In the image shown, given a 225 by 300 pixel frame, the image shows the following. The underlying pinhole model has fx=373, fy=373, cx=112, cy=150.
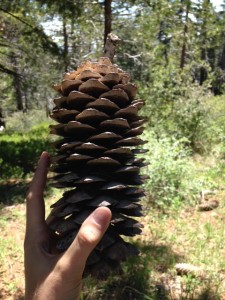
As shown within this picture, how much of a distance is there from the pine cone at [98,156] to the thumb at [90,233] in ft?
0.36

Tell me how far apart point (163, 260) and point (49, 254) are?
2.67 meters

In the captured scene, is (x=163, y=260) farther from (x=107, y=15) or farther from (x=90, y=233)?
(x=107, y=15)

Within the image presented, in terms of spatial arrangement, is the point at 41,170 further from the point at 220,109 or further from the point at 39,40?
the point at 220,109

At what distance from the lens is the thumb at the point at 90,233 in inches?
54.2

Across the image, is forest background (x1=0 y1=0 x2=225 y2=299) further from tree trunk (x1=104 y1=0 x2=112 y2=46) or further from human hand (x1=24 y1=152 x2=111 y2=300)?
human hand (x1=24 y1=152 x2=111 y2=300)

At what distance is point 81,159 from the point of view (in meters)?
1.54

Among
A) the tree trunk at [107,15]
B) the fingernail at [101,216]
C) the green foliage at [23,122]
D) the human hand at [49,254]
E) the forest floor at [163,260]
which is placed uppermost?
the tree trunk at [107,15]

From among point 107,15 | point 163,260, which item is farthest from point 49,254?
point 107,15

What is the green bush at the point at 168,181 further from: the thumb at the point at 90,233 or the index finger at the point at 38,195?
the thumb at the point at 90,233

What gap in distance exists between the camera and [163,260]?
13.3ft

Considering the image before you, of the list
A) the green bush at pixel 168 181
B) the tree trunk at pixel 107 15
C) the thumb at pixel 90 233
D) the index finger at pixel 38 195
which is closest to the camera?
the thumb at pixel 90 233

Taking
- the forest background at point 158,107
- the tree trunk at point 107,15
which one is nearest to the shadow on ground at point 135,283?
the forest background at point 158,107

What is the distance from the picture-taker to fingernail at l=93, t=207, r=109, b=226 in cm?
138

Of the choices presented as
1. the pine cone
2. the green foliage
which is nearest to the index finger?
the pine cone
